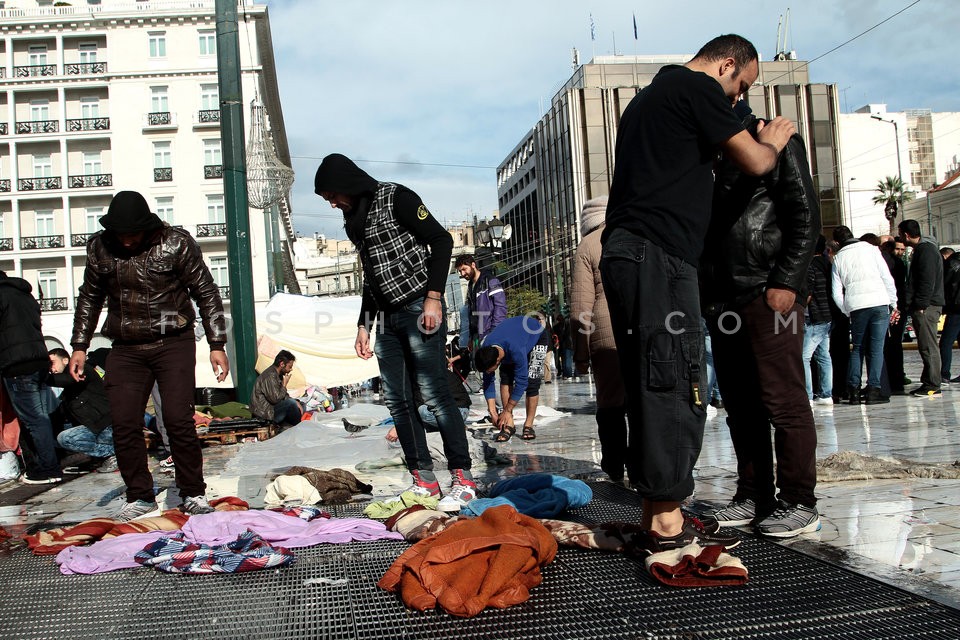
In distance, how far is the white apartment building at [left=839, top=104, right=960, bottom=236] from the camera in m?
73.9

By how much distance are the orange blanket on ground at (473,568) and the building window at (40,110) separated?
195ft

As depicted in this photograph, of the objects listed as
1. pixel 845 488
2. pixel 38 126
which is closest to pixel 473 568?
pixel 845 488

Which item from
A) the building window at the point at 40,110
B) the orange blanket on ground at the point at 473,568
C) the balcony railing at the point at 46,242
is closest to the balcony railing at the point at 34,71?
the building window at the point at 40,110

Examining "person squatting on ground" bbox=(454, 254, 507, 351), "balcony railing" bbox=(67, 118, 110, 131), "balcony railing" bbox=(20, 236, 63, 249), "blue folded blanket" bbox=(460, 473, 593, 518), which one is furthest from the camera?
"balcony railing" bbox=(20, 236, 63, 249)

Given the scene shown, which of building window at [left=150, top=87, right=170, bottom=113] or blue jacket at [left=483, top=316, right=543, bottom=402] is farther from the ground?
building window at [left=150, top=87, right=170, bottom=113]

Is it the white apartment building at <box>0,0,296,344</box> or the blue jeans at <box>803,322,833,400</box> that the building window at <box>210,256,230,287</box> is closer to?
the white apartment building at <box>0,0,296,344</box>

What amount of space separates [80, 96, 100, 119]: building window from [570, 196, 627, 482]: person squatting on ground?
55199 mm

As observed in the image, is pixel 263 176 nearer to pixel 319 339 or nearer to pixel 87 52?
pixel 319 339

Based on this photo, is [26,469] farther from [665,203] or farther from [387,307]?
[665,203]

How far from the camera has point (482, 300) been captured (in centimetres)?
977

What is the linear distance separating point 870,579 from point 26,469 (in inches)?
280

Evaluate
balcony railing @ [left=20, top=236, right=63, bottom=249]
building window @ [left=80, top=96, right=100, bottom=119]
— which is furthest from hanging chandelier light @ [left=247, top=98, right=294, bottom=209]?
building window @ [left=80, top=96, right=100, bottom=119]

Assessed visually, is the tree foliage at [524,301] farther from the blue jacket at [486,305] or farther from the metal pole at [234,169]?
the metal pole at [234,169]

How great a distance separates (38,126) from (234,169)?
5094 centimetres
